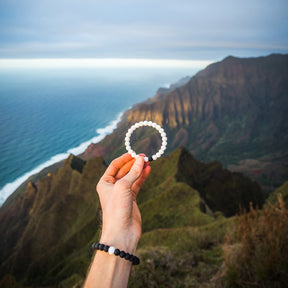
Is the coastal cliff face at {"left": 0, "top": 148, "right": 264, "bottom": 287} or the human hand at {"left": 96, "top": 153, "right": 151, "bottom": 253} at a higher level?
the human hand at {"left": 96, "top": 153, "right": 151, "bottom": 253}

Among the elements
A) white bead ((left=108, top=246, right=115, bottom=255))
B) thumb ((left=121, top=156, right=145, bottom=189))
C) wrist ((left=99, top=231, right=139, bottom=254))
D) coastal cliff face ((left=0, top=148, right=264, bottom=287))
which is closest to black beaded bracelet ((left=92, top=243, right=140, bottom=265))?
white bead ((left=108, top=246, right=115, bottom=255))

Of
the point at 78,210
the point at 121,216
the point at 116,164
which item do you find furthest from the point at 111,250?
the point at 78,210

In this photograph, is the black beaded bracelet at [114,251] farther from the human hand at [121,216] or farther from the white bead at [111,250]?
the human hand at [121,216]

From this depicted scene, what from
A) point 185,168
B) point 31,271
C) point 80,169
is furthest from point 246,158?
point 31,271

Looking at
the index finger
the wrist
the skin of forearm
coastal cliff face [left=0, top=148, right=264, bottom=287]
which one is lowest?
coastal cliff face [left=0, top=148, right=264, bottom=287]

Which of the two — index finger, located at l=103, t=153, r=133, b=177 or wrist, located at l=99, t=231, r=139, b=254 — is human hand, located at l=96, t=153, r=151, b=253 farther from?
index finger, located at l=103, t=153, r=133, b=177

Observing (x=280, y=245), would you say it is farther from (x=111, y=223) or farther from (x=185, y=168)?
(x=185, y=168)

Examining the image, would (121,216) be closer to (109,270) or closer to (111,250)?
(111,250)
